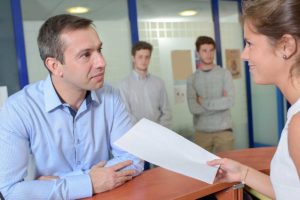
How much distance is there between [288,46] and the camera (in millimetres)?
898

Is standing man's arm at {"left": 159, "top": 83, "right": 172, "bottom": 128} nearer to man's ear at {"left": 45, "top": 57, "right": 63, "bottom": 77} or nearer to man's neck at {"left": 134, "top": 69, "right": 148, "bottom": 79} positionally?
man's neck at {"left": 134, "top": 69, "right": 148, "bottom": 79}

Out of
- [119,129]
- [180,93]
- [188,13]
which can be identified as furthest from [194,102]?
[119,129]

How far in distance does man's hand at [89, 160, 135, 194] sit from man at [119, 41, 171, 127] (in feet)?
6.49

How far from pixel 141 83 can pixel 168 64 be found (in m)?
0.96

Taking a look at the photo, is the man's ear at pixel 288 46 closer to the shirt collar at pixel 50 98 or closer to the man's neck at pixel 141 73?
the shirt collar at pixel 50 98

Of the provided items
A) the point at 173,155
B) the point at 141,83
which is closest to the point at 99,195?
the point at 173,155

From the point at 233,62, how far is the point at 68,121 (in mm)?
4028

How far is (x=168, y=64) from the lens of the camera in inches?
170

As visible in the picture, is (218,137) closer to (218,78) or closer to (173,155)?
(218,78)

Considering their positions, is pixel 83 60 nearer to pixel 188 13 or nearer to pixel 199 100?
pixel 199 100

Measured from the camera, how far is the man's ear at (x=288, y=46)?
34.9 inches

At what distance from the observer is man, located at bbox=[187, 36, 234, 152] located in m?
3.53

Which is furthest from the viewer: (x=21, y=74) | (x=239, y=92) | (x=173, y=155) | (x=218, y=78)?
(x=239, y=92)

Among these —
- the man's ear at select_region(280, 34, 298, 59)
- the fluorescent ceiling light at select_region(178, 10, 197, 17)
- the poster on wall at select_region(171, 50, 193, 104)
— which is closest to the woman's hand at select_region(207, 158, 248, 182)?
the man's ear at select_region(280, 34, 298, 59)
